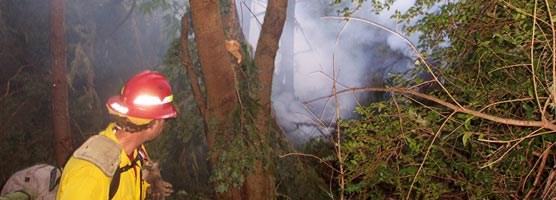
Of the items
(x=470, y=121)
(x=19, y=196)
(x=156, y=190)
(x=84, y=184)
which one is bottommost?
(x=19, y=196)

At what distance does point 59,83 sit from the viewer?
25.7 ft

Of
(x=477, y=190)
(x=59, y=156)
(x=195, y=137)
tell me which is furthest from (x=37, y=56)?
(x=477, y=190)

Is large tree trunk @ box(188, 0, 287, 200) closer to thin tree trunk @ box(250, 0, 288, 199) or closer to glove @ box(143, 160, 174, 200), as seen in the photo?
thin tree trunk @ box(250, 0, 288, 199)

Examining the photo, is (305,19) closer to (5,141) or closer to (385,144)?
(5,141)

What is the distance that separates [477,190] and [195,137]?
3787mm

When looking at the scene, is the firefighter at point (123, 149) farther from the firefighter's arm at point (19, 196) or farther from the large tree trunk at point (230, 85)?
the firefighter's arm at point (19, 196)

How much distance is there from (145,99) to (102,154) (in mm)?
465

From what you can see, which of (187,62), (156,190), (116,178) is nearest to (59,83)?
(187,62)

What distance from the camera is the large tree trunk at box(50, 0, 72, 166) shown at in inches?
305

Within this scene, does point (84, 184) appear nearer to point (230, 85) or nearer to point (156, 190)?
point (156, 190)

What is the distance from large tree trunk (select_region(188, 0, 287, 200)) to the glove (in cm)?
113

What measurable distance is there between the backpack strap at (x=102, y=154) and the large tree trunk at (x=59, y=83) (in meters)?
5.90

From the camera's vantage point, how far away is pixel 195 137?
617 centimetres

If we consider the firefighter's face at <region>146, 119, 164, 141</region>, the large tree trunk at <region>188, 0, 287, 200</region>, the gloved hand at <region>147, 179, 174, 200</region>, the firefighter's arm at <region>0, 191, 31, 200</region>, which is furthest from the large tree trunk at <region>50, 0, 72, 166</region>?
the firefighter's face at <region>146, 119, 164, 141</region>
